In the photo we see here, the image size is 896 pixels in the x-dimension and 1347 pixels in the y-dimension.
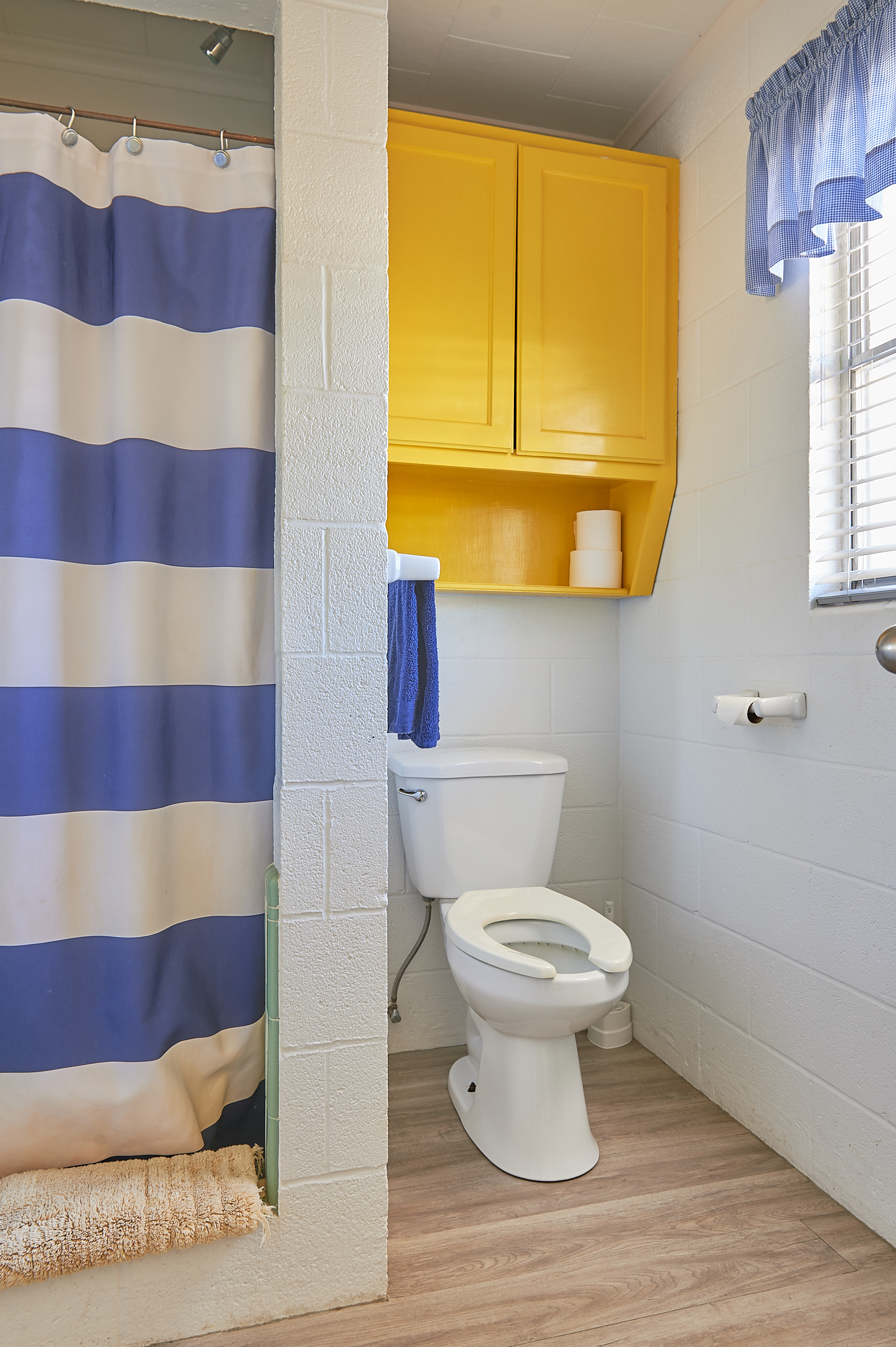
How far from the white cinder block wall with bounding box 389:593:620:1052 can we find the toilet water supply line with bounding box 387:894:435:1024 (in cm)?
2

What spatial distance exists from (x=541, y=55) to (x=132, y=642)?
5.68 ft

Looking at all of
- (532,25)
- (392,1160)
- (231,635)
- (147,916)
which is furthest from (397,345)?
(392,1160)

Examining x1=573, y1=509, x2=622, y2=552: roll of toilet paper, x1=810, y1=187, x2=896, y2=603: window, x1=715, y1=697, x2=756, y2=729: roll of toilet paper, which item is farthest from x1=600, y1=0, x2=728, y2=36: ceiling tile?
x1=715, y1=697, x2=756, y2=729: roll of toilet paper

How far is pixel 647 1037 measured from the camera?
223cm

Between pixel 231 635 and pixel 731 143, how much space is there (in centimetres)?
161

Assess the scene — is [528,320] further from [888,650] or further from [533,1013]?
[533,1013]

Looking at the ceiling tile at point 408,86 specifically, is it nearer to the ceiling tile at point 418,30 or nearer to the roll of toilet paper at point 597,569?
the ceiling tile at point 418,30

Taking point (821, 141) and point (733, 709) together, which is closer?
point (821, 141)

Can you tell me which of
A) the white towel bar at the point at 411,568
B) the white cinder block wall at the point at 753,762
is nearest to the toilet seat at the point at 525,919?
the white cinder block wall at the point at 753,762

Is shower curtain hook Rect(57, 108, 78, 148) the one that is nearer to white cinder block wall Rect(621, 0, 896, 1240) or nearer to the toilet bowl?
white cinder block wall Rect(621, 0, 896, 1240)

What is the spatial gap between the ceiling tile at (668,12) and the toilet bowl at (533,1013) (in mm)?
2020

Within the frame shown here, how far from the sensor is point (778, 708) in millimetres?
1680

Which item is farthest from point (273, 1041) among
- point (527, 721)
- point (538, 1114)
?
point (527, 721)

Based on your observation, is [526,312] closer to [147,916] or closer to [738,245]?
[738,245]
